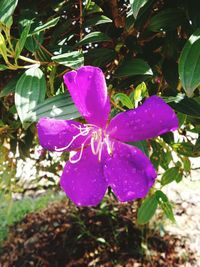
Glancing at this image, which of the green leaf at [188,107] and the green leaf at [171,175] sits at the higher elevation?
the green leaf at [188,107]

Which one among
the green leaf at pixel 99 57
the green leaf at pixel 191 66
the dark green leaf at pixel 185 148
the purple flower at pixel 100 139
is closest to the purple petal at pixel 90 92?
the purple flower at pixel 100 139

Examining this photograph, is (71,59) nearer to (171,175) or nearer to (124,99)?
(124,99)

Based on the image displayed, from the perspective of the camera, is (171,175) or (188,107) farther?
(171,175)

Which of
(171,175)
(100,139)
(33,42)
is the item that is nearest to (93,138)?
(100,139)

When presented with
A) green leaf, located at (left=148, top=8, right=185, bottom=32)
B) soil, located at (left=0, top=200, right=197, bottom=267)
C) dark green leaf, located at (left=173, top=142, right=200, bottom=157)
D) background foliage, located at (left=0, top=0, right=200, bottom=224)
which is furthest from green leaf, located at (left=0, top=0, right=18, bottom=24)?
soil, located at (left=0, top=200, right=197, bottom=267)

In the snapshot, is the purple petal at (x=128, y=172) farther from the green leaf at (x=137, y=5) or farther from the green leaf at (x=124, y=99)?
the green leaf at (x=137, y=5)

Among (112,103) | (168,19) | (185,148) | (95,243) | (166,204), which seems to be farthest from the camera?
(95,243)

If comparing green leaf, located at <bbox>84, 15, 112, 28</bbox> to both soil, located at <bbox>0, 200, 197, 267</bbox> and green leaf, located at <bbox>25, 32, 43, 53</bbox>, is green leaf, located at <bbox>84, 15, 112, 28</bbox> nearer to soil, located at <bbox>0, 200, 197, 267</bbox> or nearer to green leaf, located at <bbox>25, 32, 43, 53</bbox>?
green leaf, located at <bbox>25, 32, 43, 53</bbox>
